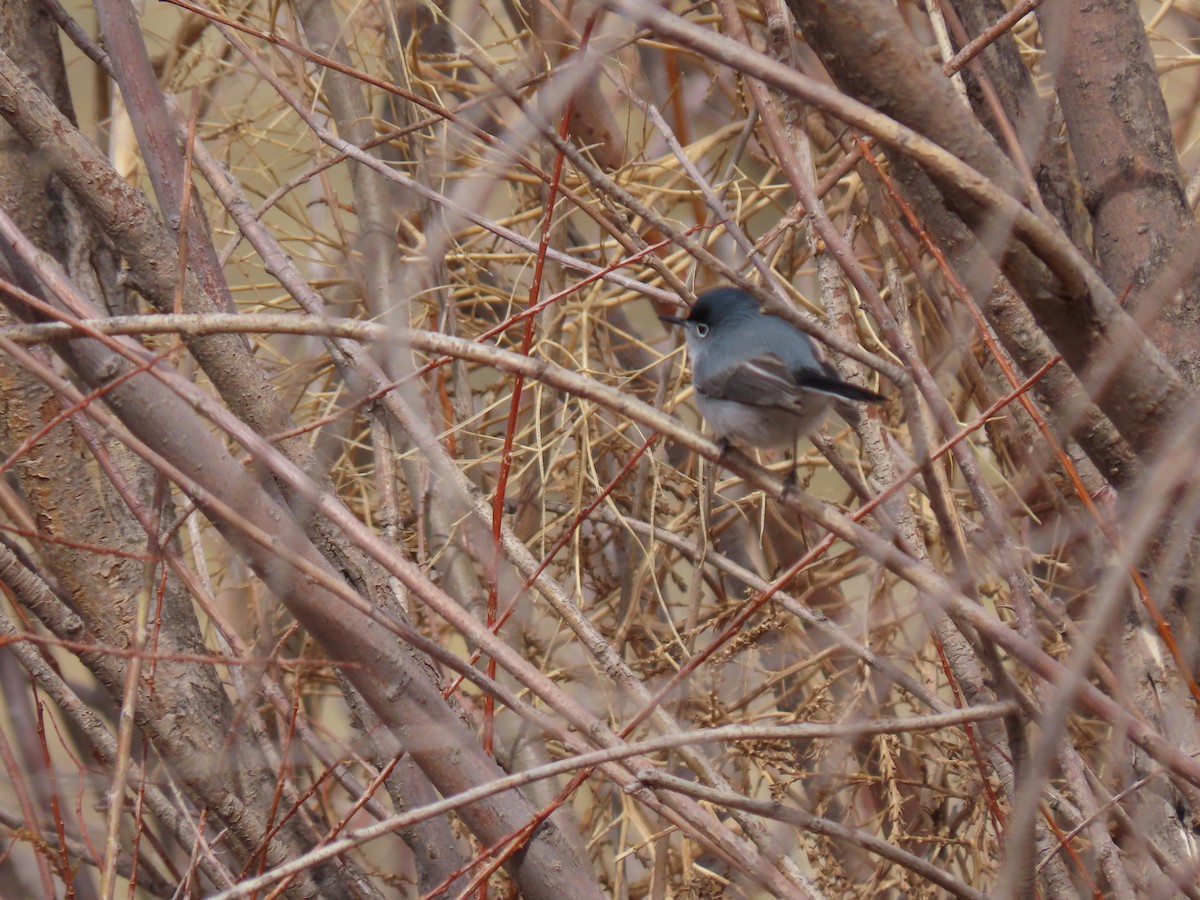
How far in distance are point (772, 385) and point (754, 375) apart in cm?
6

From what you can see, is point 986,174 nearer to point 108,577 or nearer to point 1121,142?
point 1121,142

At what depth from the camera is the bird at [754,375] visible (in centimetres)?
196

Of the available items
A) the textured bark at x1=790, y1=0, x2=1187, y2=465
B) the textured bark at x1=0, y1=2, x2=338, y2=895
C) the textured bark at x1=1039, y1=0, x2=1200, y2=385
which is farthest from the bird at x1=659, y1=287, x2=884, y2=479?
the textured bark at x1=0, y1=2, x2=338, y2=895

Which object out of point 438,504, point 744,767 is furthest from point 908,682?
point 438,504

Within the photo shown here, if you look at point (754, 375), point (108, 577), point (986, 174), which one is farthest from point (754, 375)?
point (108, 577)

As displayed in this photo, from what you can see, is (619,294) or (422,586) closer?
(422,586)

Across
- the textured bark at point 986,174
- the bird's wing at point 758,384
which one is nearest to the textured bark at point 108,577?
the bird's wing at point 758,384

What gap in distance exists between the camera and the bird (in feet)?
6.42

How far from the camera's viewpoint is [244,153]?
381 centimetres

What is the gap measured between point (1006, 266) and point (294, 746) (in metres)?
1.92

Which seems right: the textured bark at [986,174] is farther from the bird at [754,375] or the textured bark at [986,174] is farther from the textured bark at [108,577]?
the textured bark at [108,577]

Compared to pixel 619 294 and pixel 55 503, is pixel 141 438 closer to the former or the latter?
pixel 55 503

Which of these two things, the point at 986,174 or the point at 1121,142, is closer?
the point at 986,174

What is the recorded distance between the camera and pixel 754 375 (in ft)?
6.68
